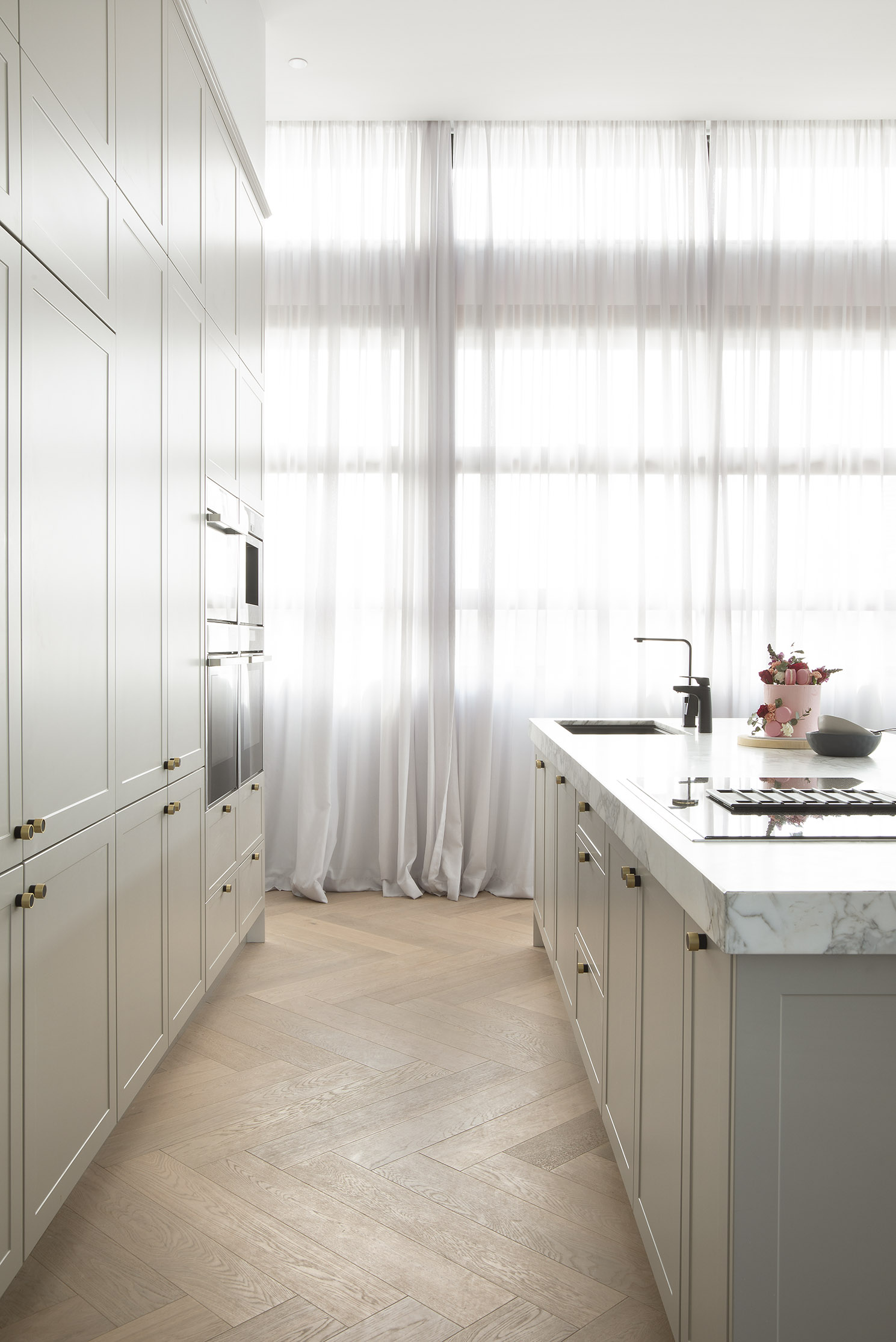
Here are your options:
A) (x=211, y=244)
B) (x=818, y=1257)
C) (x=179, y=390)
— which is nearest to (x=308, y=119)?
(x=211, y=244)

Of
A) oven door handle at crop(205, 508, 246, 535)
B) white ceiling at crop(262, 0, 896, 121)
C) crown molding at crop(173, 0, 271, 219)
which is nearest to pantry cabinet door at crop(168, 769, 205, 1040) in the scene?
oven door handle at crop(205, 508, 246, 535)

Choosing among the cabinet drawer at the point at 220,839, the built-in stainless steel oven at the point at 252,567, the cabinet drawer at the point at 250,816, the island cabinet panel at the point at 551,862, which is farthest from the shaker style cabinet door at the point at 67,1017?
the built-in stainless steel oven at the point at 252,567

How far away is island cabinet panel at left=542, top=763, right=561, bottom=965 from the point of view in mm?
2996

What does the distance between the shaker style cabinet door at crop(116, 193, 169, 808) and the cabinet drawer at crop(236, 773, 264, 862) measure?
93 cm

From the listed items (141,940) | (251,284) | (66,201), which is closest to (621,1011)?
(141,940)

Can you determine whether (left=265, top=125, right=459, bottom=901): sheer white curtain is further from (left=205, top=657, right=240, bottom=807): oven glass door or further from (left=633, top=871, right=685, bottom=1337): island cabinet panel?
(left=633, top=871, right=685, bottom=1337): island cabinet panel

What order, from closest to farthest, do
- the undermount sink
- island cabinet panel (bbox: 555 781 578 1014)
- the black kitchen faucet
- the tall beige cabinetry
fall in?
the tall beige cabinetry → island cabinet panel (bbox: 555 781 578 1014) → the black kitchen faucet → the undermount sink

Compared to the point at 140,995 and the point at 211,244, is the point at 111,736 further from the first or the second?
the point at 211,244

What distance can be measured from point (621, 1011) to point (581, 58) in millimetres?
3924

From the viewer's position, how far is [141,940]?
2.20m

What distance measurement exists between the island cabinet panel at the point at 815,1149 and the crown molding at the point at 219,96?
110 inches

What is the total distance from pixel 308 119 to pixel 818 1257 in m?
4.83

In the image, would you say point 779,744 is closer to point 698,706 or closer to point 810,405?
point 698,706

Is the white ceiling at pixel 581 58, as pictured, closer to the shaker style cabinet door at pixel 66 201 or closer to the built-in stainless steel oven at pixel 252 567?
the built-in stainless steel oven at pixel 252 567
